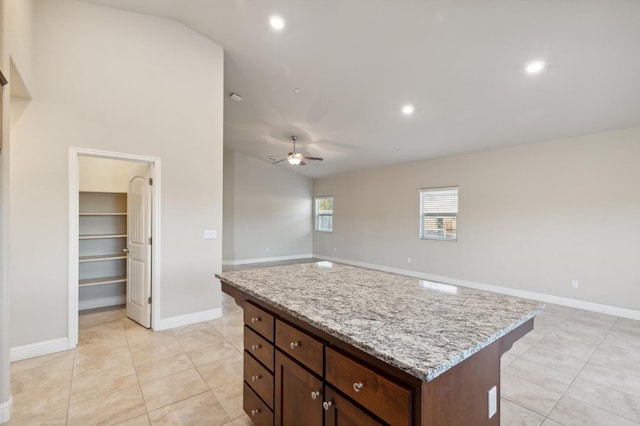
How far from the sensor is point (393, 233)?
23.6 feet

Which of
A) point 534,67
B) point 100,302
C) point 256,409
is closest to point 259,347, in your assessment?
point 256,409

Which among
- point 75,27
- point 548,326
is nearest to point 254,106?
point 75,27

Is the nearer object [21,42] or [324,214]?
[21,42]

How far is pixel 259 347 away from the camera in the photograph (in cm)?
167

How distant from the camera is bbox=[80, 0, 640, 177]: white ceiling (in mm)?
2598

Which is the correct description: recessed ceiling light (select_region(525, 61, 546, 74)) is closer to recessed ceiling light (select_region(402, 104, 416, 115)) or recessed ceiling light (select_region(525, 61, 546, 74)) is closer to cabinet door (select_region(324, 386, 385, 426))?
recessed ceiling light (select_region(402, 104, 416, 115))

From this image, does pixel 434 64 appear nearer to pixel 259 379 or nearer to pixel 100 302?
pixel 259 379

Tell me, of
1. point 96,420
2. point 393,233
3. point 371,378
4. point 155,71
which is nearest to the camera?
point 371,378

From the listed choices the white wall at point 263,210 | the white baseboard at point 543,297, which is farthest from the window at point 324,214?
the white baseboard at point 543,297

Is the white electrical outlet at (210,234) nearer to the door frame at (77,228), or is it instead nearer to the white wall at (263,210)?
the door frame at (77,228)

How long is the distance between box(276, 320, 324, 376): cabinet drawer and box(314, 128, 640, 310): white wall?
5156mm

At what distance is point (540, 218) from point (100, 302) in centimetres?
706

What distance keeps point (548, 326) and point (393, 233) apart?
12.4 feet

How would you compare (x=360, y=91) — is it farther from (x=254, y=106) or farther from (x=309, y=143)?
(x=309, y=143)
